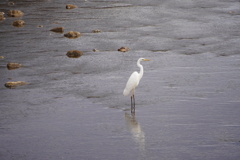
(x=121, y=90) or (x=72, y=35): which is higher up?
(x=72, y=35)

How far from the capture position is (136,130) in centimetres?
1252

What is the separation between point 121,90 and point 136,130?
3.59 metres

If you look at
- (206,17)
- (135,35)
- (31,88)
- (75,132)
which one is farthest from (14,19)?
(75,132)

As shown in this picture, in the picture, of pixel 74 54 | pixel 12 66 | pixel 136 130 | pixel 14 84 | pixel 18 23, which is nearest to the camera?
pixel 136 130

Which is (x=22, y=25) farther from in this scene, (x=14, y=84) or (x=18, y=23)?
(x=14, y=84)

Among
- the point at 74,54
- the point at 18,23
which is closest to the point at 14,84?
the point at 74,54

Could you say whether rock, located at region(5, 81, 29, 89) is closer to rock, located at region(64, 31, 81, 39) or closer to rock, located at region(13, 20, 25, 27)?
rock, located at region(64, 31, 81, 39)

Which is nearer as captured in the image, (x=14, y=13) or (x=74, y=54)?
(x=74, y=54)

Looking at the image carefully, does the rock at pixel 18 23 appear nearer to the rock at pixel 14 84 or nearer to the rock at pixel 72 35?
the rock at pixel 72 35

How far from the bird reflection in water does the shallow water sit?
1.0 inches

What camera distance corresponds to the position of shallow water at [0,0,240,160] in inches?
457

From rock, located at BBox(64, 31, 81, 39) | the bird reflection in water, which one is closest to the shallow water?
the bird reflection in water

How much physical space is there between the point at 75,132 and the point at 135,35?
1237cm

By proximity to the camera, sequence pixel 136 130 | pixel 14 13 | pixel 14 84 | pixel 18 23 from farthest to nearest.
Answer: pixel 14 13, pixel 18 23, pixel 14 84, pixel 136 130
